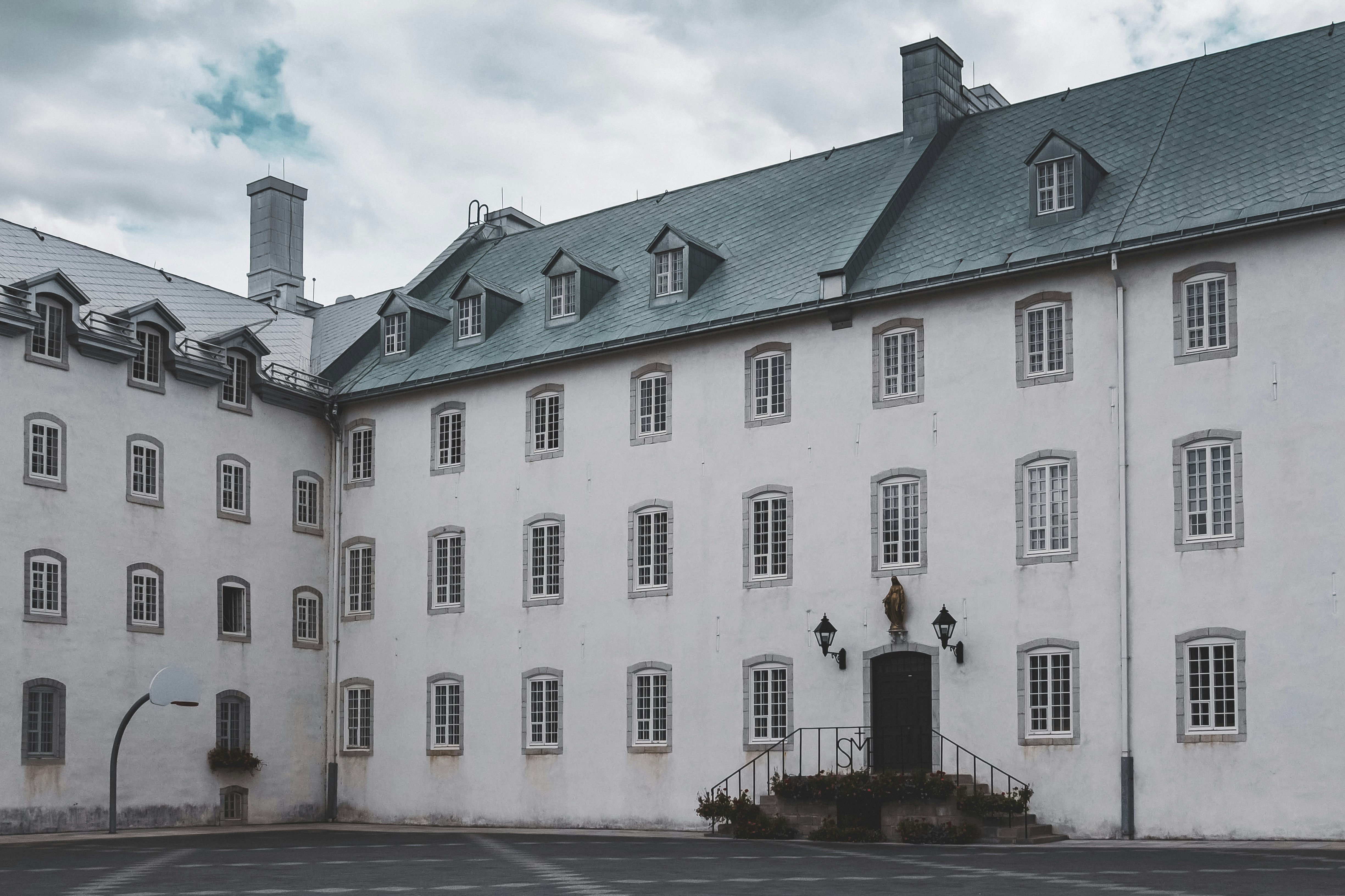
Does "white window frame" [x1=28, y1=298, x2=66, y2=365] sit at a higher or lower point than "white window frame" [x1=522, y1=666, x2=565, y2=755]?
higher

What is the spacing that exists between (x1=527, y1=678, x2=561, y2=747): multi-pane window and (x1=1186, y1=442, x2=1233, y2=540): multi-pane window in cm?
1292

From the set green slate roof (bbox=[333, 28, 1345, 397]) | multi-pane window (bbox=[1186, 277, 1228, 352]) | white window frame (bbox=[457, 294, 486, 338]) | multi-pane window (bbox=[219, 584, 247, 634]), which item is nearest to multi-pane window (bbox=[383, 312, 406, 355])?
green slate roof (bbox=[333, 28, 1345, 397])

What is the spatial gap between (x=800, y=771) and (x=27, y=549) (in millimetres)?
14613

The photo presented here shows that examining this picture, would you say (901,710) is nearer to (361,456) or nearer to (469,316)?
(469,316)

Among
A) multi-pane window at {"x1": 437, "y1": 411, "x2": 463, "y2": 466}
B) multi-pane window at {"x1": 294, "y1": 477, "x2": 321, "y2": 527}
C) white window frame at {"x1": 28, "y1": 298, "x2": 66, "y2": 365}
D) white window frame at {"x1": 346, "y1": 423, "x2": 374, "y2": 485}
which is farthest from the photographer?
white window frame at {"x1": 346, "y1": 423, "x2": 374, "y2": 485}

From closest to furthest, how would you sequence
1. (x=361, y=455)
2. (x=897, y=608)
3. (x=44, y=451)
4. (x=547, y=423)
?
(x=897, y=608)
(x=44, y=451)
(x=547, y=423)
(x=361, y=455)

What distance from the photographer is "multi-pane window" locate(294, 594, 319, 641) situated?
35.8 meters

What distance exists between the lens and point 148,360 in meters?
33.2

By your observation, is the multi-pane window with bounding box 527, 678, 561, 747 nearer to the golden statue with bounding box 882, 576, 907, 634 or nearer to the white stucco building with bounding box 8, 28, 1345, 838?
the white stucco building with bounding box 8, 28, 1345, 838

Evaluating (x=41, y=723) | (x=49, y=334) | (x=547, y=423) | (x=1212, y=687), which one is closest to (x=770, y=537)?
(x=547, y=423)

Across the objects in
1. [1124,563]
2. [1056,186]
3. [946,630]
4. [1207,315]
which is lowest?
[946,630]

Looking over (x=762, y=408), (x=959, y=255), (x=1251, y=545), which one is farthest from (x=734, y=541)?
(x=1251, y=545)

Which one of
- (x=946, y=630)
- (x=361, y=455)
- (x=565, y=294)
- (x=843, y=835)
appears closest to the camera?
(x=843, y=835)

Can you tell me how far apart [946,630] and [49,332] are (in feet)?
57.6
